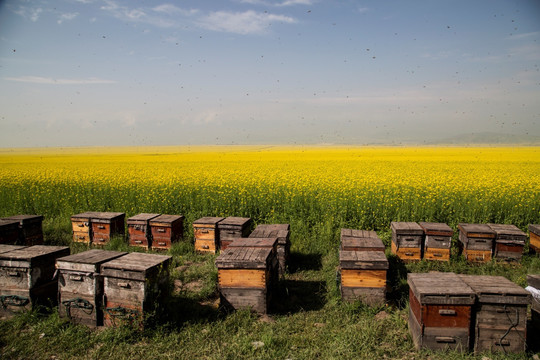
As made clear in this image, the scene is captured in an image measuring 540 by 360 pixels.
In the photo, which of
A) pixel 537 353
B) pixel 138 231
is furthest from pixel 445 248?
pixel 138 231

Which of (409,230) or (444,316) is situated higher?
(409,230)

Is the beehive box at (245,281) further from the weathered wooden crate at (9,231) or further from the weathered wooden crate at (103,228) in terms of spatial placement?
the weathered wooden crate at (9,231)

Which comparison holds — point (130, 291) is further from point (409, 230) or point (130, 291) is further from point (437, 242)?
point (437, 242)

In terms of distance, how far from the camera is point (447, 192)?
11.5 metres

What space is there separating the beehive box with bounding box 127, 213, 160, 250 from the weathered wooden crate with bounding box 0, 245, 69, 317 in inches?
134

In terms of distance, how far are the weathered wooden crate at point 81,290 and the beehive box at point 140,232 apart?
3.76 meters

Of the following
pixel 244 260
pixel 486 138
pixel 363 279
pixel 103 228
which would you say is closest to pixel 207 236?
pixel 103 228

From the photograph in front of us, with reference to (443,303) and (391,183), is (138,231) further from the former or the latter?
(391,183)

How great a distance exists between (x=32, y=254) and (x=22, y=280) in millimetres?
407

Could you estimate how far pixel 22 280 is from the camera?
5.39 meters

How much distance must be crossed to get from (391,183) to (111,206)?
405 inches

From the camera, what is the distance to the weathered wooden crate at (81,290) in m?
5.05

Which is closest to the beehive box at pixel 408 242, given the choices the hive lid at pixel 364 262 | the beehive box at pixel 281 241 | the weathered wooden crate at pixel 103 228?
the hive lid at pixel 364 262

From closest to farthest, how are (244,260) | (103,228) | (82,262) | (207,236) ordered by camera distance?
1. (82,262)
2. (244,260)
3. (207,236)
4. (103,228)
